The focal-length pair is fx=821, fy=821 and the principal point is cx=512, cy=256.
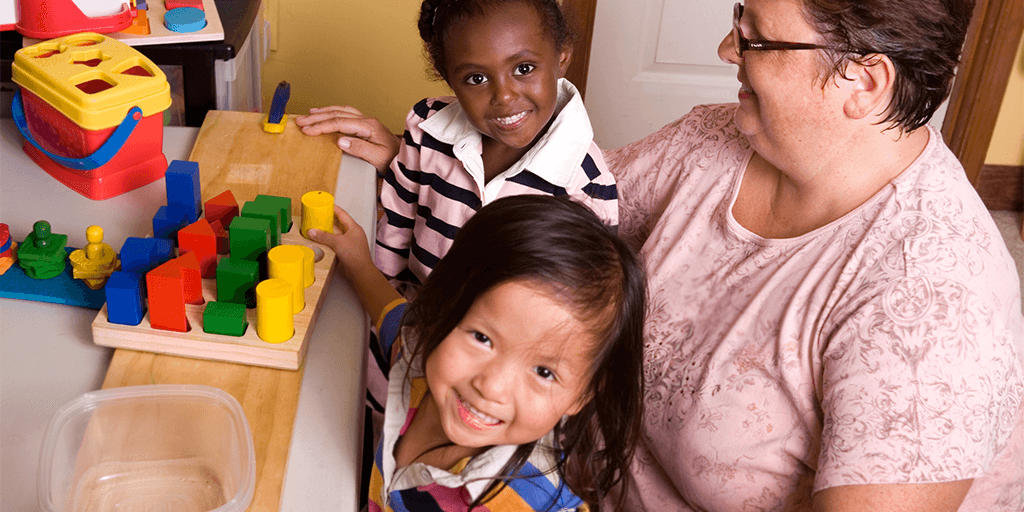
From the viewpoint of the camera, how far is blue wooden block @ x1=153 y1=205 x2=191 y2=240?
1.02 meters

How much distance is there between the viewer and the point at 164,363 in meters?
0.88

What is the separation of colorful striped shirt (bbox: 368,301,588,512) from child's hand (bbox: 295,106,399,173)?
480 millimetres

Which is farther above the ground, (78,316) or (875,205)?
(875,205)

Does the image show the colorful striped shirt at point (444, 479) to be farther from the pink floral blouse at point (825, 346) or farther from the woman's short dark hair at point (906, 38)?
the woman's short dark hair at point (906, 38)

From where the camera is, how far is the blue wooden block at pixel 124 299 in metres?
0.87

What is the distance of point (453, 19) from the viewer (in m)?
1.26

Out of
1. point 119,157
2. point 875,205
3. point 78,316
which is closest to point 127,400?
point 78,316

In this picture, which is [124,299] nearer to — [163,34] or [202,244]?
[202,244]

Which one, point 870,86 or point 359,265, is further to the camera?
point 359,265

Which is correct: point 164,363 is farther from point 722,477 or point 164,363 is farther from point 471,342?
point 722,477

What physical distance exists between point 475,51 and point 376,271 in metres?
0.38

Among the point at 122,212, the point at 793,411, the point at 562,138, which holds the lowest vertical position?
the point at 793,411

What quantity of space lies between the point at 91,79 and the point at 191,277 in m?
0.42

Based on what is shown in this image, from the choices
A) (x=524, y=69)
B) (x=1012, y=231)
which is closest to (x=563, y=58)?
(x=524, y=69)
